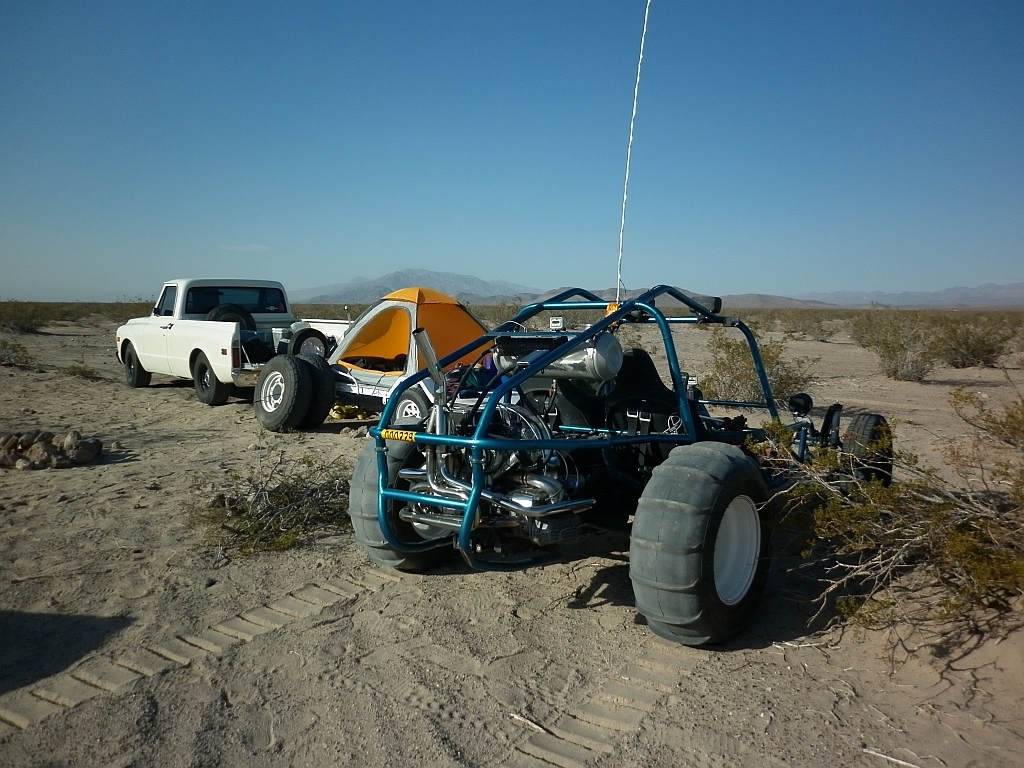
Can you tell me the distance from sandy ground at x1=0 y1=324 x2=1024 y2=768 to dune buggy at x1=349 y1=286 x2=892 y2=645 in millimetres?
370

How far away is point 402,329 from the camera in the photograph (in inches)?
442

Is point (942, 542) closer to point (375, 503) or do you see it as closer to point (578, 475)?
point (578, 475)

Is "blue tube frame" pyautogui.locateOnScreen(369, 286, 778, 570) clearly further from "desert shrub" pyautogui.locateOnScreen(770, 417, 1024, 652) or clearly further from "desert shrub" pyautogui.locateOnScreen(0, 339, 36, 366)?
"desert shrub" pyautogui.locateOnScreen(0, 339, 36, 366)

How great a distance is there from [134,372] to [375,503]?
1073 cm

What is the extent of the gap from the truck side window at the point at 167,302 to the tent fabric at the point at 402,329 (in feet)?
12.3

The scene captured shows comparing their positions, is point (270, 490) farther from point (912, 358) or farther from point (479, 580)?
point (912, 358)

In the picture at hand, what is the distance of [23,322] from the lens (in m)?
29.9

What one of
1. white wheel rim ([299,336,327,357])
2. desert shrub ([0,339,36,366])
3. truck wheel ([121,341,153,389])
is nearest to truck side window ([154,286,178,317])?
truck wheel ([121,341,153,389])

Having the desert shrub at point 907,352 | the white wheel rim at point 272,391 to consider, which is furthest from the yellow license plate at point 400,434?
the desert shrub at point 907,352

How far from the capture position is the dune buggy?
3.62 metres

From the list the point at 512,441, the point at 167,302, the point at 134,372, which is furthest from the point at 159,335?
the point at 512,441

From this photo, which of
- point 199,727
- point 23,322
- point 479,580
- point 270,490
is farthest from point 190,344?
point 23,322

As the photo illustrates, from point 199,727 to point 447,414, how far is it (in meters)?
1.75

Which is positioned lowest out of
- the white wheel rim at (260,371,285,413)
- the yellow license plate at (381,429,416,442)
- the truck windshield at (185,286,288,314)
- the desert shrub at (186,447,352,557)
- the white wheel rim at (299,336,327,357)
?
the desert shrub at (186,447,352,557)
